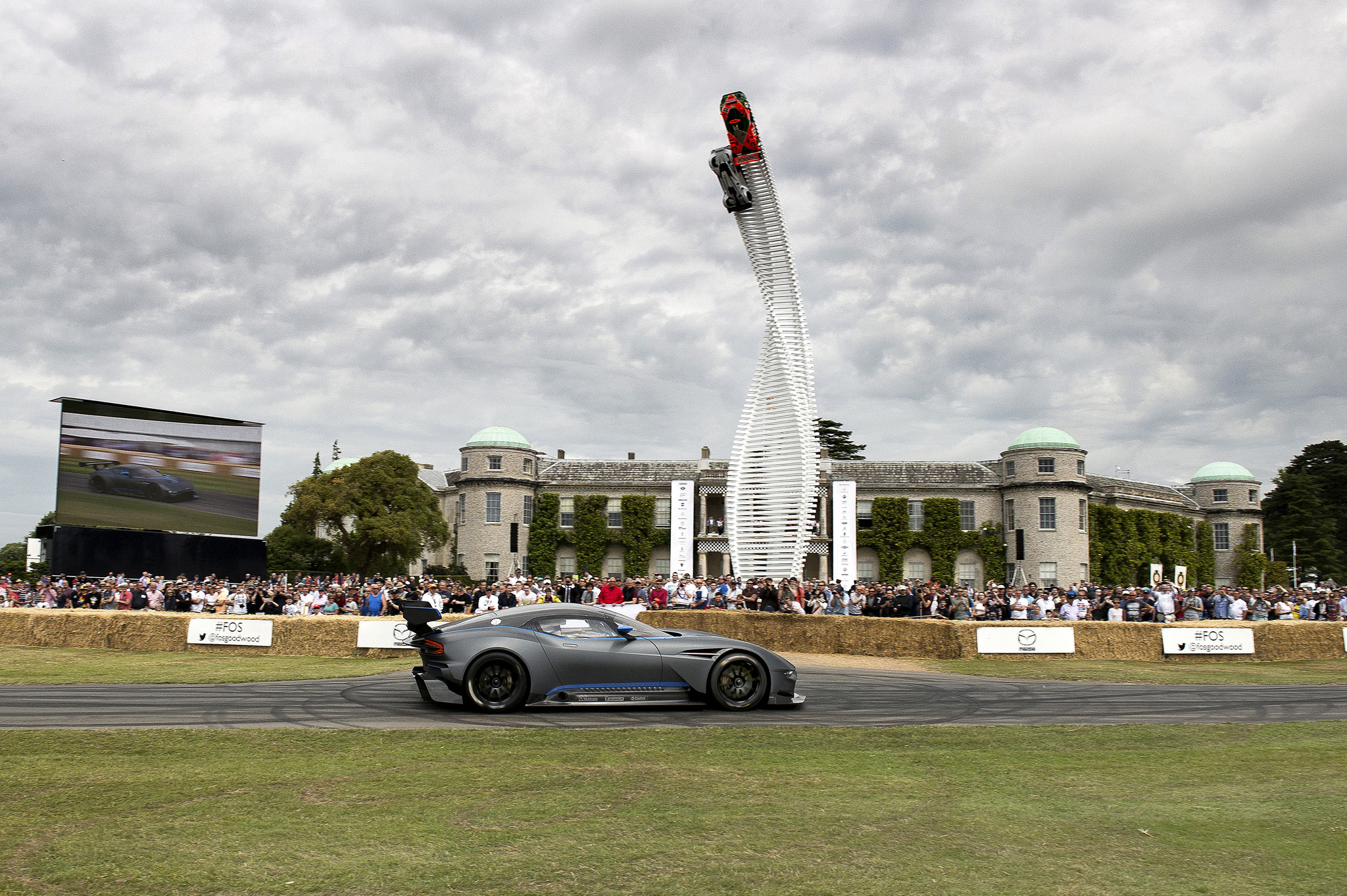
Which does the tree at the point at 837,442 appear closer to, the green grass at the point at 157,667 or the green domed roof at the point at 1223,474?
the green domed roof at the point at 1223,474

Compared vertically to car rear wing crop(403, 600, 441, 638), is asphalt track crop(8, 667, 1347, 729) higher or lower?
lower

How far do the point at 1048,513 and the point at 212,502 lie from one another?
5070 centimetres

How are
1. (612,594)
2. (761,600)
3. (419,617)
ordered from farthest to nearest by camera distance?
(612,594), (761,600), (419,617)

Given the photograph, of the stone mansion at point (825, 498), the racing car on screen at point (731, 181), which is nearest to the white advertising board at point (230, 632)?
the racing car on screen at point (731, 181)

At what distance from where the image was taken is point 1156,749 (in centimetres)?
910

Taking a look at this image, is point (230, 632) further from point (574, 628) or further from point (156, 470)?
point (156, 470)

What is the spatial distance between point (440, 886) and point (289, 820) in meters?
1.67

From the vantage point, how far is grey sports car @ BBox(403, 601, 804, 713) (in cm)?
1141

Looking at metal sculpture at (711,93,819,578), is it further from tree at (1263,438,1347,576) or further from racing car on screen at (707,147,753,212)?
tree at (1263,438,1347,576)

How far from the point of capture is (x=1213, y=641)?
21922 millimetres

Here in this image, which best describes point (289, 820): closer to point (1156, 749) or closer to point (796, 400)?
point (1156, 749)

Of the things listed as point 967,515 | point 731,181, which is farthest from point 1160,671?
point 967,515

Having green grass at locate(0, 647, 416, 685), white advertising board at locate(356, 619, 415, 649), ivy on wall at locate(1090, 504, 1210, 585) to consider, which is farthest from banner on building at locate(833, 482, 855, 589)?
green grass at locate(0, 647, 416, 685)

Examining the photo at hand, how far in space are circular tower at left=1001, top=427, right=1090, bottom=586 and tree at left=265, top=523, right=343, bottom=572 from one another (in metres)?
46.1
